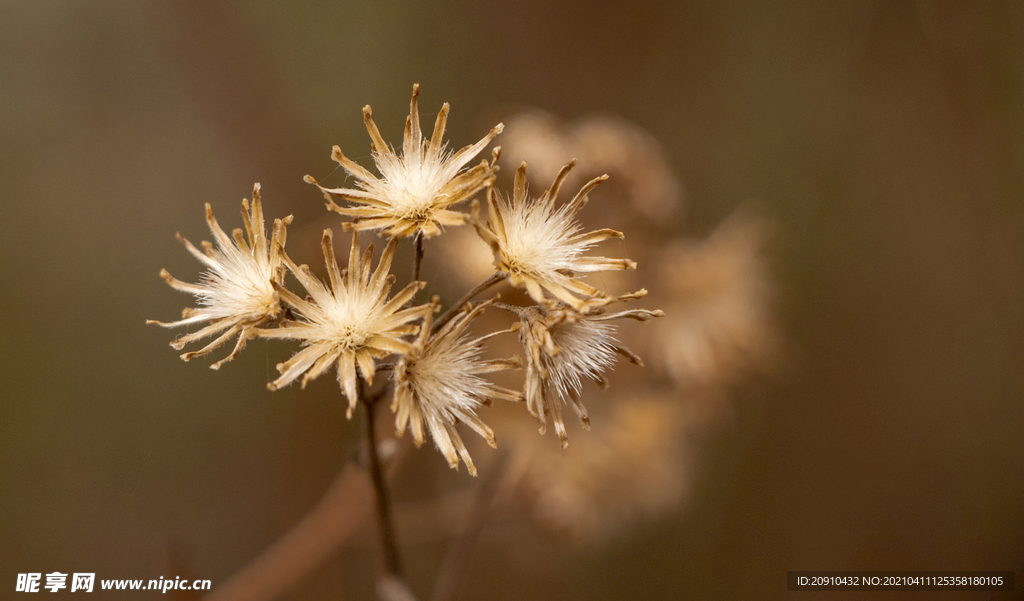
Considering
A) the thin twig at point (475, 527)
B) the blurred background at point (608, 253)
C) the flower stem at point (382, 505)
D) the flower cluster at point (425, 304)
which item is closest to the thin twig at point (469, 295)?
the flower cluster at point (425, 304)

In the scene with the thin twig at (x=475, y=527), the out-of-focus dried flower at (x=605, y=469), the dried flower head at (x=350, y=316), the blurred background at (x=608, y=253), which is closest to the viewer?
the dried flower head at (x=350, y=316)

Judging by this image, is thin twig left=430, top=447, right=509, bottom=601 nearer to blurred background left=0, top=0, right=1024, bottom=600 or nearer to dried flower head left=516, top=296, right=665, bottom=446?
blurred background left=0, top=0, right=1024, bottom=600

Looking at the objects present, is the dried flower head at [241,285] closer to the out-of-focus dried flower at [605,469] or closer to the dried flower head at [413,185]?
the dried flower head at [413,185]

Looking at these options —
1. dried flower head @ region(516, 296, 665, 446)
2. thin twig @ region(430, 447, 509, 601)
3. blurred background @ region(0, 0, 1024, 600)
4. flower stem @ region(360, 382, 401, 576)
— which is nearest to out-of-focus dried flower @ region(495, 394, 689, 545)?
blurred background @ region(0, 0, 1024, 600)

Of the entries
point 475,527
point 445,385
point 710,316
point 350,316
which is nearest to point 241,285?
point 350,316

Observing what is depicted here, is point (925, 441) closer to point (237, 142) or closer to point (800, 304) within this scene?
point (800, 304)
